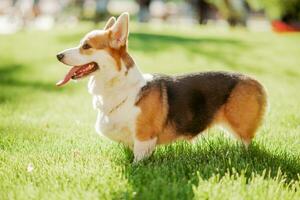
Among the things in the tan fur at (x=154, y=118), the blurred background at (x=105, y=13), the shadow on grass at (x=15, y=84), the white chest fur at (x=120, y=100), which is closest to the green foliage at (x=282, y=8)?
the blurred background at (x=105, y=13)

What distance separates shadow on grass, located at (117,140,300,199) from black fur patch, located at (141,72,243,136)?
0.78 feet

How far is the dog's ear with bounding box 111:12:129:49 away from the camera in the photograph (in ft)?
14.5

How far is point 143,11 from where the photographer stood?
24594 mm

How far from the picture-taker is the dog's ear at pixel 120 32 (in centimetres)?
442

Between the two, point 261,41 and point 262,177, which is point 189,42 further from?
point 262,177

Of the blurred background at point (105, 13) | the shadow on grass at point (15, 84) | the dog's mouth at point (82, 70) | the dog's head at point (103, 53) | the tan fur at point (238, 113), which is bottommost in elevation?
the blurred background at point (105, 13)

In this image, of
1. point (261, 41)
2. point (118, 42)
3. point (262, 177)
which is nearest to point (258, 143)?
point (262, 177)

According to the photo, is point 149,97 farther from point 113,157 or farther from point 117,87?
point 113,157

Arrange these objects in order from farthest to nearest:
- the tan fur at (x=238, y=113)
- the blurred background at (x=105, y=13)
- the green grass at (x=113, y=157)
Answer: the blurred background at (x=105, y=13) < the tan fur at (x=238, y=113) < the green grass at (x=113, y=157)

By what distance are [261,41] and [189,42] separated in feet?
7.36

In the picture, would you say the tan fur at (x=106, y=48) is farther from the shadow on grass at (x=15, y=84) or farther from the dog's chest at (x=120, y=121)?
the shadow on grass at (x=15, y=84)

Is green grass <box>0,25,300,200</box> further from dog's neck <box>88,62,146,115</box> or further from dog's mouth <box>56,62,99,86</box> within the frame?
dog's mouth <box>56,62,99,86</box>

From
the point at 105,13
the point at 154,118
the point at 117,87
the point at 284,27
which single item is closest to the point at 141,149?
the point at 154,118

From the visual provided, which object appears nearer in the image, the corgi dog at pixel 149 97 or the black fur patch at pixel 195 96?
the corgi dog at pixel 149 97
